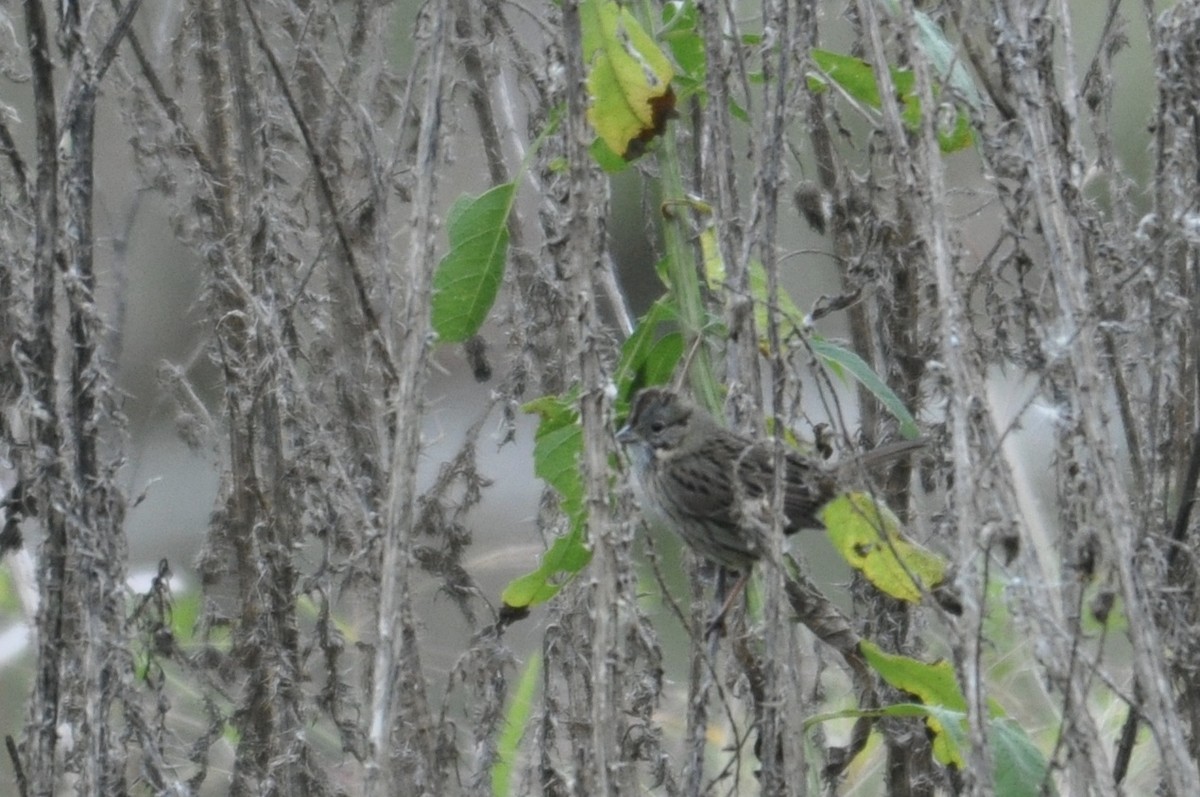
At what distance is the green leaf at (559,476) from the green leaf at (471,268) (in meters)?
0.18

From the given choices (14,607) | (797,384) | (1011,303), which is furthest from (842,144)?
(14,607)

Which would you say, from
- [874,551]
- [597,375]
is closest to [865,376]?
[874,551]

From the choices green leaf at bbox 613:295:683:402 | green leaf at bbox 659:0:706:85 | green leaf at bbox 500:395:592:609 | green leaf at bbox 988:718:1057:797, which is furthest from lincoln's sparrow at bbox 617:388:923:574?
green leaf at bbox 659:0:706:85

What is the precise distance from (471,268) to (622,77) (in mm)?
466

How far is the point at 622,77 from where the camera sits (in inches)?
74.9

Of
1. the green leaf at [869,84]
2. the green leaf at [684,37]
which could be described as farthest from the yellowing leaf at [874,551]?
the green leaf at [684,37]

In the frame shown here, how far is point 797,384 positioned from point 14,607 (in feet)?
8.63

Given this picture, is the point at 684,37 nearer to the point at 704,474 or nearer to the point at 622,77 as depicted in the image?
the point at 622,77

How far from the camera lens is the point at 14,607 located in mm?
3824

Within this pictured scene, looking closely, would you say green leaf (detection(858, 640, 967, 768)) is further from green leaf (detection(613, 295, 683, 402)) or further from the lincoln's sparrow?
green leaf (detection(613, 295, 683, 402))

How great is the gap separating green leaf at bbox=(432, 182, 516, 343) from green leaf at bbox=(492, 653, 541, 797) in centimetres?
123

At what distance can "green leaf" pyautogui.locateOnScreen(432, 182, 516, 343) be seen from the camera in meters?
2.24

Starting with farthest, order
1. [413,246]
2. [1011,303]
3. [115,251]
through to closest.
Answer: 1. [115,251]
2. [1011,303]
3. [413,246]

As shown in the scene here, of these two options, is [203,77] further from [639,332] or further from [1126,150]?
[1126,150]
